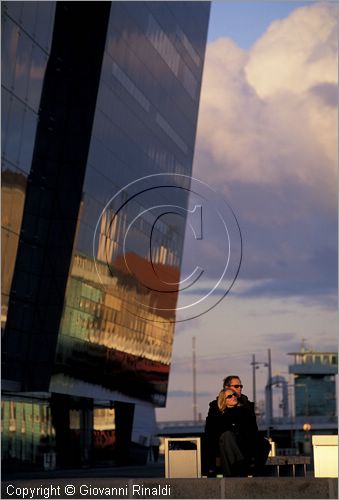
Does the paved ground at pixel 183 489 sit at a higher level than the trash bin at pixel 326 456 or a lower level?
lower

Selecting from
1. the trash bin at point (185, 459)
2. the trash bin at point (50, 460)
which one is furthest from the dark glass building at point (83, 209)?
the trash bin at point (185, 459)

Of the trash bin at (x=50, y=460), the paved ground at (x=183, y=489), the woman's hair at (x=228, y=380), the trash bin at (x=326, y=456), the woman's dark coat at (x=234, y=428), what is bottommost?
the paved ground at (x=183, y=489)

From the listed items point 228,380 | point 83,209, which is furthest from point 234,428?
point 83,209

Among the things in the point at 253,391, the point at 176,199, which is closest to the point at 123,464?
the point at 176,199

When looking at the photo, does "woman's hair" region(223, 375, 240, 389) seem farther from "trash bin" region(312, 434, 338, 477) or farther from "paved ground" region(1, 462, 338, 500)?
"paved ground" region(1, 462, 338, 500)

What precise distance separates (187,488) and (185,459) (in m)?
2.30

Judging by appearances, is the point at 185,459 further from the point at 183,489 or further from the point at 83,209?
the point at 83,209

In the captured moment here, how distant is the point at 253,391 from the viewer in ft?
600

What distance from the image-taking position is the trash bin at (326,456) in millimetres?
15469

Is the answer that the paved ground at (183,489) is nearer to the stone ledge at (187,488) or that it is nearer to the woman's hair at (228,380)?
the stone ledge at (187,488)

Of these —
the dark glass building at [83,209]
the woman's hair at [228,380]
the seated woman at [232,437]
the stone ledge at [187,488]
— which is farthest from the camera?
the dark glass building at [83,209]

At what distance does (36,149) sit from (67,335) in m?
9.28

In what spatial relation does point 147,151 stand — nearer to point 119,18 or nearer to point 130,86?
point 130,86

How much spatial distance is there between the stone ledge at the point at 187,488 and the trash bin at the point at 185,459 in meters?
1.91
